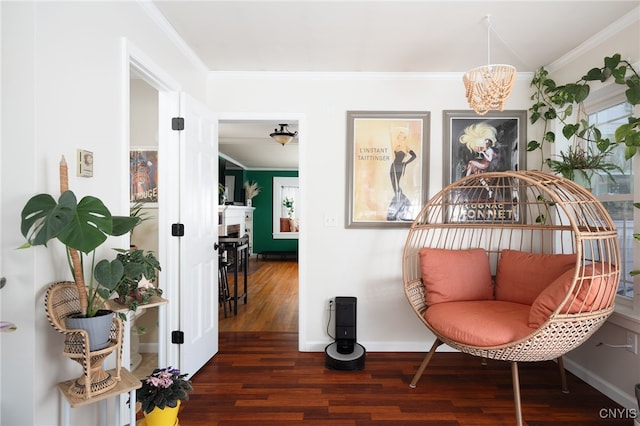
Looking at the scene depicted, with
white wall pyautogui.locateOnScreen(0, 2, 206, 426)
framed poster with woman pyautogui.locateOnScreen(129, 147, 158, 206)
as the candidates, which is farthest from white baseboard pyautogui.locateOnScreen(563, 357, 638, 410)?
framed poster with woman pyautogui.locateOnScreen(129, 147, 158, 206)

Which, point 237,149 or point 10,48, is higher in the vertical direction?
point 237,149

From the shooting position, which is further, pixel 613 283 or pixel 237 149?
pixel 237 149

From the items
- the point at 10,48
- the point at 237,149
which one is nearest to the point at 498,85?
the point at 10,48

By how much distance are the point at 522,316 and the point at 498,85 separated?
1.42m

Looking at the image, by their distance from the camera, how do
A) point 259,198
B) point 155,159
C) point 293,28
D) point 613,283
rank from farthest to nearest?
point 259,198, point 155,159, point 293,28, point 613,283

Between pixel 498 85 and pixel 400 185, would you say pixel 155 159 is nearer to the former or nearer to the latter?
pixel 400 185

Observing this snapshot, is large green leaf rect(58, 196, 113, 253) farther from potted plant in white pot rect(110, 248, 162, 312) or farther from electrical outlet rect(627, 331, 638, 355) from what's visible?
electrical outlet rect(627, 331, 638, 355)

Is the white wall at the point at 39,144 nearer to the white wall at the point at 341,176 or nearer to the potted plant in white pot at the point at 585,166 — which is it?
the white wall at the point at 341,176

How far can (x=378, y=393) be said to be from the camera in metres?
2.22

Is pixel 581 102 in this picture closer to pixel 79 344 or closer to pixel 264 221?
pixel 79 344

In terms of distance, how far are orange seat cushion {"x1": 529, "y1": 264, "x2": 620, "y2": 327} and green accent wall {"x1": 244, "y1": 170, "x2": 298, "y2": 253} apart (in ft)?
23.0

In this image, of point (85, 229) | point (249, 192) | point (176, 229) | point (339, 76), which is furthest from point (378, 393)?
point (249, 192)

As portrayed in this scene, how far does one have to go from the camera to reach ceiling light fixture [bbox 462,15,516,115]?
1.89 m

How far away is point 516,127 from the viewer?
287 cm
